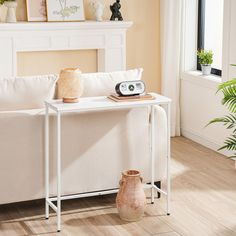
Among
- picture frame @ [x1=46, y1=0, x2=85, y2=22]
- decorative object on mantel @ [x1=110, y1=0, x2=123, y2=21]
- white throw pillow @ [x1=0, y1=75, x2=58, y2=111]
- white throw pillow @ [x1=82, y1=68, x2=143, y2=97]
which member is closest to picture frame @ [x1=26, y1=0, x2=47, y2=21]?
picture frame @ [x1=46, y1=0, x2=85, y2=22]

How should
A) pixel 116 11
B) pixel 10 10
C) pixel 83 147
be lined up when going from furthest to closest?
pixel 116 11
pixel 10 10
pixel 83 147

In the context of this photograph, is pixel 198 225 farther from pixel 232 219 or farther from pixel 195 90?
pixel 195 90

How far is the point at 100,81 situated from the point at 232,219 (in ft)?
4.55

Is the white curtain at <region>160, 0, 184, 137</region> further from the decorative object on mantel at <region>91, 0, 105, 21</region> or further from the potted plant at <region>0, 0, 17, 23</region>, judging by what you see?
the potted plant at <region>0, 0, 17, 23</region>

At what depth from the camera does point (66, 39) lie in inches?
279

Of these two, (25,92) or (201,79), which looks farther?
(201,79)

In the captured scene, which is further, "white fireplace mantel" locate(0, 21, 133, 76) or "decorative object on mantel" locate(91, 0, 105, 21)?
"decorative object on mantel" locate(91, 0, 105, 21)

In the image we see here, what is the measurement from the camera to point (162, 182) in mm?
5621

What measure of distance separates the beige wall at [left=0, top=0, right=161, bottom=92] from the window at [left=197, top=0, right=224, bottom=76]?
24.1 inches

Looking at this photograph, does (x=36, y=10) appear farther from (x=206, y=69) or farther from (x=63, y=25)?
(x=206, y=69)

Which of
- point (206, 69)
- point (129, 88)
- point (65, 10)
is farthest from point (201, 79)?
point (129, 88)

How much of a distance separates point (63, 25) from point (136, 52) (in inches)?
38.4

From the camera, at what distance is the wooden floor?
4.56m

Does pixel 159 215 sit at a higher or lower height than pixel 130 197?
lower
